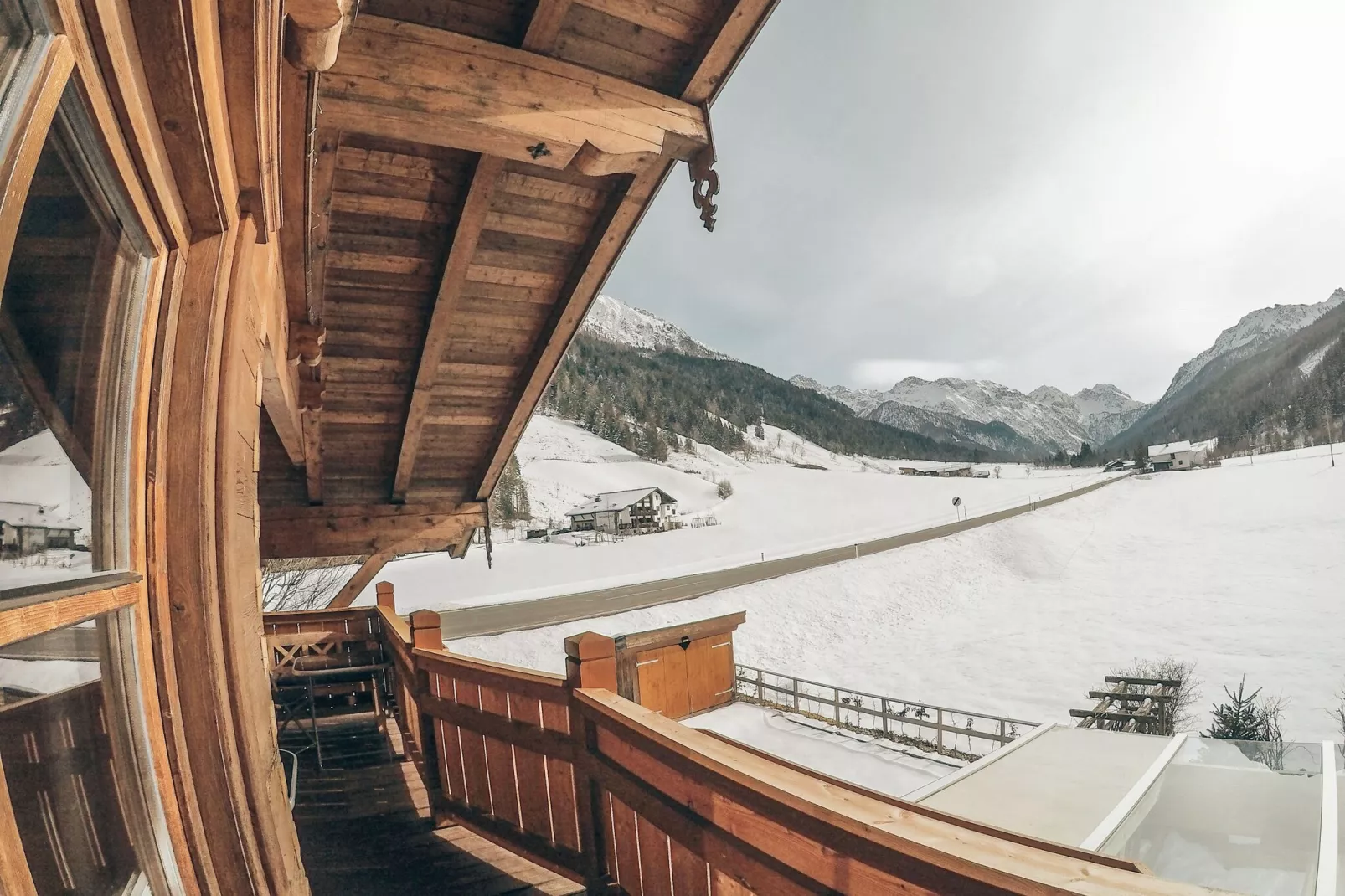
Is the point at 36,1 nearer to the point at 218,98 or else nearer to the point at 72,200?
the point at 72,200

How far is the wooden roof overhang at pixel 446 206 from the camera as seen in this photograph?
2895mm

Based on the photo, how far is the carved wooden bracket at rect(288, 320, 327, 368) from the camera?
3.98 meters

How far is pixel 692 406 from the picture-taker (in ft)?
321

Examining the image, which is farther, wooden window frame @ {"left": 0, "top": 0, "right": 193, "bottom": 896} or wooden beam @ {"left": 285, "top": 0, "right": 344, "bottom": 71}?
wooden beam @ {"left": 285, "top": 0, "right": 344, "bottom": 71}

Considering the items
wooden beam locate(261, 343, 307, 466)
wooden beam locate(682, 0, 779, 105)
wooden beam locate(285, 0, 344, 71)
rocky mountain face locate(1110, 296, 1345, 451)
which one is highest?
rocky mountain face locate(1110, 296, 1345, 451)

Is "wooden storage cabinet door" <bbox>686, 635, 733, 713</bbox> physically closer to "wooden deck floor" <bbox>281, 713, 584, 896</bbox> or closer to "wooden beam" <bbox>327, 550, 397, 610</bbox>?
"wooden beam" <bbox>327, 550, 397, 610</bbox>

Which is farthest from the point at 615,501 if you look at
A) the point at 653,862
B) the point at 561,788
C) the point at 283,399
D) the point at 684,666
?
the point at 653,862

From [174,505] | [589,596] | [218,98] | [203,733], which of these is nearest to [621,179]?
[218,98]

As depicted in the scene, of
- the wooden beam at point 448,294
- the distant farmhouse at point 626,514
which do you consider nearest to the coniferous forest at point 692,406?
the distant farmhouse at point 626,514

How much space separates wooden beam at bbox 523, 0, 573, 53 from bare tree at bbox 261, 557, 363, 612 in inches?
567

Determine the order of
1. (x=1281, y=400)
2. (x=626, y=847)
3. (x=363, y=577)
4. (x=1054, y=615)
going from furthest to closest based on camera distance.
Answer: (x=1281, y=400) < (x=1054, y=615) < (x=363, y=577) < (x=626, y=847)

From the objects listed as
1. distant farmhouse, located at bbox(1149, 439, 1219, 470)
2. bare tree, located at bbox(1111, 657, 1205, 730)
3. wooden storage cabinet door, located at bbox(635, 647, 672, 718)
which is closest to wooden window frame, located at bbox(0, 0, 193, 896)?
wooden storage cabinet door, located at bbox(635, 647, 672, 718)

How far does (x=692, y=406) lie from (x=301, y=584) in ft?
265

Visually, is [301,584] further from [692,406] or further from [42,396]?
[692,406]
